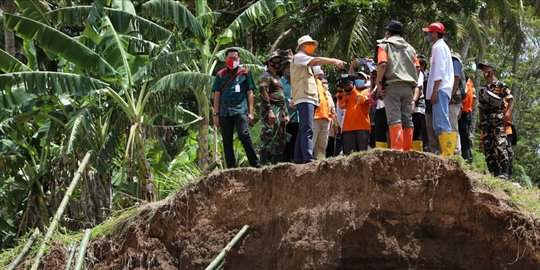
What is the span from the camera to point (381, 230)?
996 cm

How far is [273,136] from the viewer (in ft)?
36.1

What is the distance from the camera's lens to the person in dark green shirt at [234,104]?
36.3ft

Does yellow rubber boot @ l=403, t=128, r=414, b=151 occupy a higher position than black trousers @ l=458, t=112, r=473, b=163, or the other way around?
yellow rubber boot @ l=403, t=128, r=414, b=151

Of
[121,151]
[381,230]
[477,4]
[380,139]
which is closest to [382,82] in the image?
[380,139]

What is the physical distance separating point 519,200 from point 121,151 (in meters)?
8.25

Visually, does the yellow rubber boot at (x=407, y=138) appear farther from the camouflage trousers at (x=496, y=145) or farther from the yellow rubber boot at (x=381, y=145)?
the camouflage trousers at (x=496, y=145)

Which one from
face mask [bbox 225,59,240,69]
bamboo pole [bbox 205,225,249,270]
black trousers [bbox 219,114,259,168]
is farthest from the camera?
face mask [bbox 225,59,240,69]

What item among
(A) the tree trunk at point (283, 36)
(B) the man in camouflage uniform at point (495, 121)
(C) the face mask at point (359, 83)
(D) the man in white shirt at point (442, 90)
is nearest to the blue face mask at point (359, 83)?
(C) the face mask at point (359, 83)

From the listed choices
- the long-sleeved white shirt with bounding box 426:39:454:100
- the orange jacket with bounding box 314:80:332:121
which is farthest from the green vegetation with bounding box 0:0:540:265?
the long-sleeved white shirt with bounding box 426:39:454:100

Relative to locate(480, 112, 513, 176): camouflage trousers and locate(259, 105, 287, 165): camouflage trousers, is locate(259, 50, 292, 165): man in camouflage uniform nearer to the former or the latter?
locate(259, 105, 287, 165): camouflage trousers

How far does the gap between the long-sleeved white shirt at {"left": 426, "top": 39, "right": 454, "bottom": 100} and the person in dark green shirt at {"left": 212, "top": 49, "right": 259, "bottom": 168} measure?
84.5 inches

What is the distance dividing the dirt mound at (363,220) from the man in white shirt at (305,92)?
284 mm

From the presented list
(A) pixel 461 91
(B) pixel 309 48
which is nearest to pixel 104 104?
(B) pixel 309 48

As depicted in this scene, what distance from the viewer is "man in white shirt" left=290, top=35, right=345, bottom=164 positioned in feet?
34.4
